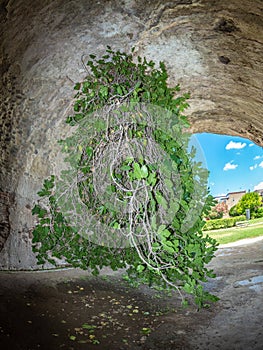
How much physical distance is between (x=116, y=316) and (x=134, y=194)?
40.6 inches

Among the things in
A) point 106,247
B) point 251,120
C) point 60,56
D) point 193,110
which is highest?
point 60,56

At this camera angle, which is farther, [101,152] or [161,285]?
[161,285]

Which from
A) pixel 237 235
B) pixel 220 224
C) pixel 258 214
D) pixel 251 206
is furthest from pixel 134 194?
pixel 251 206

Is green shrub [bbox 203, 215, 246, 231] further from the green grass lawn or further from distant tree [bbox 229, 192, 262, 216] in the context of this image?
the green grass lawn

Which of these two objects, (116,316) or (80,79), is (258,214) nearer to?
(80,79)

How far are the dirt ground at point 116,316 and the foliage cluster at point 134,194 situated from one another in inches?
8.1

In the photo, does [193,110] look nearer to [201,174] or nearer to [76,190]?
[201,174]

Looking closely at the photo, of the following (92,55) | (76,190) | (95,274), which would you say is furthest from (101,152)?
(95,274)

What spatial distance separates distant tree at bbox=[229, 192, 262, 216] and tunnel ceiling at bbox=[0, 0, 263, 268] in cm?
1286

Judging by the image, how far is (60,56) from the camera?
2896 millimetres

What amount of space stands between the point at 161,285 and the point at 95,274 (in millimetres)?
766

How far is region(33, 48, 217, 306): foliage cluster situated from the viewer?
7.29 ft

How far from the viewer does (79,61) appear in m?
3.00

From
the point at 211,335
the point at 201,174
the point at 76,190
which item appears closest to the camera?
the point at 211,335
